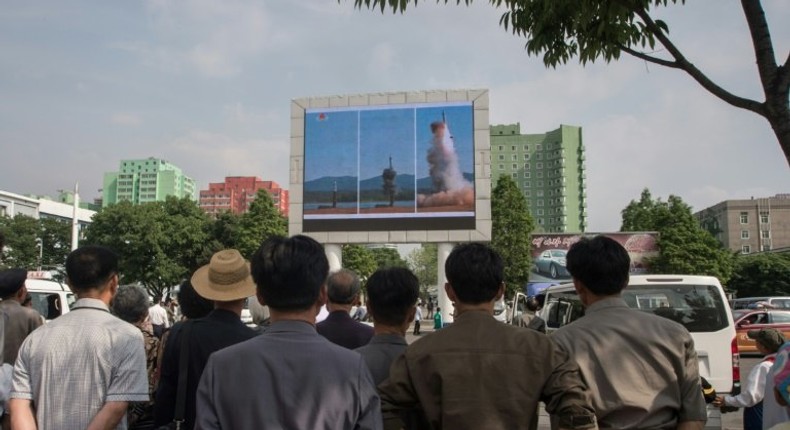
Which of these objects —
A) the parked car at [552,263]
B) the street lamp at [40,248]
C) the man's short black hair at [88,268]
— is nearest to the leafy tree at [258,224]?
the street lamp at [40,248]

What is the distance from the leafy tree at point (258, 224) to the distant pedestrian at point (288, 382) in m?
41.2

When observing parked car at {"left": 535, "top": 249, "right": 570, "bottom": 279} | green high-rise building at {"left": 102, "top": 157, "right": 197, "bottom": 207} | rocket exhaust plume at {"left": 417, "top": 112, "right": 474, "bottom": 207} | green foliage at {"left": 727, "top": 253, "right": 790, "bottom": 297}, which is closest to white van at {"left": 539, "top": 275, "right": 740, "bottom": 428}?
rocket exhaust plume at {"left": 417, "top": 112, "right": 474, "bottom": 207}

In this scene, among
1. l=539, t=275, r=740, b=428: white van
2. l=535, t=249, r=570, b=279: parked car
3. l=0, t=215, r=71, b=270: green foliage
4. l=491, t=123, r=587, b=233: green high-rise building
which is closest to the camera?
l=539, t=275, r=740, b=428: white van

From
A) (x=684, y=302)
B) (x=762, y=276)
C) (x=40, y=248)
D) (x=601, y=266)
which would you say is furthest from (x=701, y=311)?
(x=40, y=248)

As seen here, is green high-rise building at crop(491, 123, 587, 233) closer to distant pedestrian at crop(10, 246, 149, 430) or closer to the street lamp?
the street lamp

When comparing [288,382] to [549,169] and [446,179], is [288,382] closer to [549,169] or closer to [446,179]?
[446,179]

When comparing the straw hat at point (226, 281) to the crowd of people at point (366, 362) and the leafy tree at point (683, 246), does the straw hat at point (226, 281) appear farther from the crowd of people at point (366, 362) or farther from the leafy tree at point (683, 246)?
the leafy tree at point (683, 246)

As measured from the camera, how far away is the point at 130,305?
479 cm

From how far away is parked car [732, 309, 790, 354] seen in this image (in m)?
16.9

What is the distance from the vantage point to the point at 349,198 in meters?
26.0

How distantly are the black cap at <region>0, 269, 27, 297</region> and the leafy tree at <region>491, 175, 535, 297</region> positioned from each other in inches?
1459

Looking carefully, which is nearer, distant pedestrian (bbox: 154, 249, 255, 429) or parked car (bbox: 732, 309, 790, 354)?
distant pedestrian (bbox: 154, 249, 255, 429)

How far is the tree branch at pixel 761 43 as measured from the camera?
11.4ft

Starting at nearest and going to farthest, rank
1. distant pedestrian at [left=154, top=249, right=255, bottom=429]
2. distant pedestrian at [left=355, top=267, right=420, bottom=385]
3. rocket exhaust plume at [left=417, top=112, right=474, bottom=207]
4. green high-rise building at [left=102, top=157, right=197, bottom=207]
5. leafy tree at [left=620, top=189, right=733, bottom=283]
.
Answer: distant pedestrian at [left=355, top=267, right=420, bottom=385] < distant pedestrian at [left=154, top=249, right=255, bottom=429] < rocket exhaust plume at [left=417, top=112, right=474, bottom=207] < leafy tree at [left=620, top=189, right=733, bottom=283] < green high-rise building at [left=102, top=157, right=197, bottom=207]
